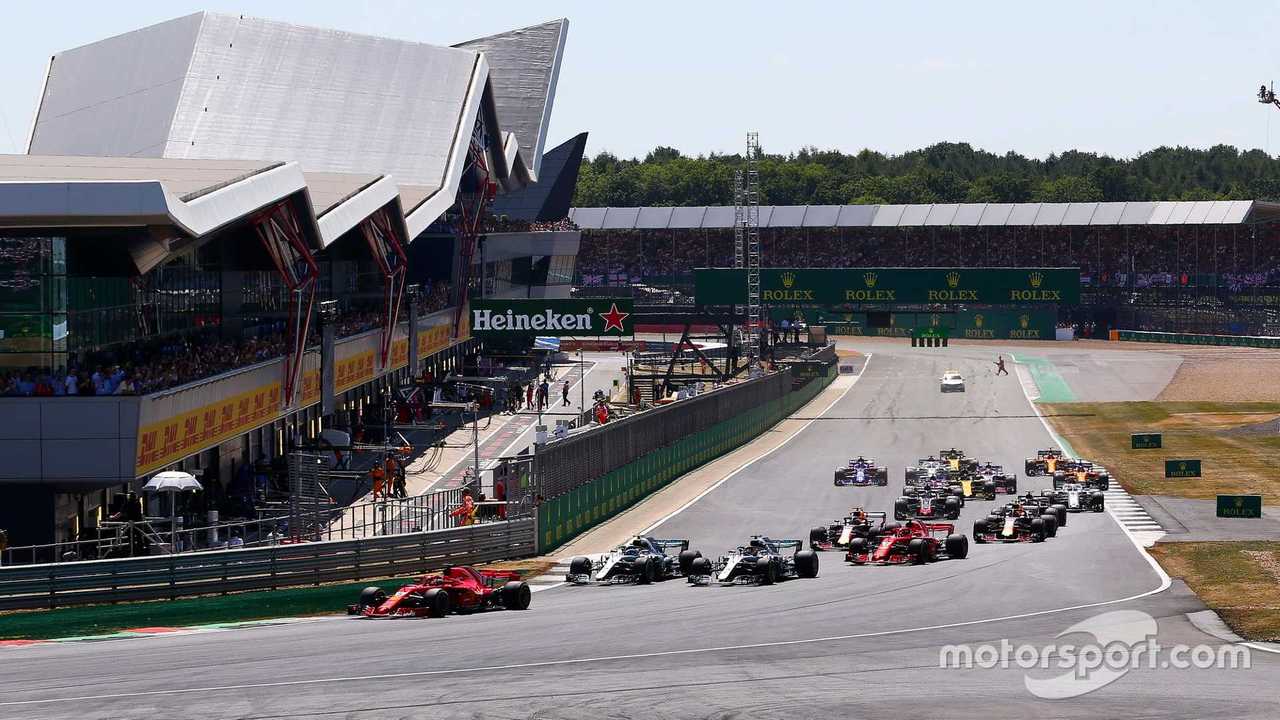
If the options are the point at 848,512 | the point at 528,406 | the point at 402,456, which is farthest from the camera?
the point at 528,406

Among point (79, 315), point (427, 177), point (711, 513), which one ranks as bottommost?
point (711, 513)

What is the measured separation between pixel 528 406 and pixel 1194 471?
3167 centimetres

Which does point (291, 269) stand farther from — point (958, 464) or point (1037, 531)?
point (958, 464)

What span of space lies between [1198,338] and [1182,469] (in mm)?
89474

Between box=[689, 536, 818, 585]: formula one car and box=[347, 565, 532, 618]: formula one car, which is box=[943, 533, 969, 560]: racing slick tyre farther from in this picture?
box=[347, 565, 532, 618]: formula one car

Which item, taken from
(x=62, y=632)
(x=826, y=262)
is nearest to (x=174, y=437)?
(x=62, y=632)

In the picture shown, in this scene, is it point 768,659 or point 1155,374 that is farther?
point 1155,374

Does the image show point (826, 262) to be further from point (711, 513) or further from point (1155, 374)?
point (711, 513)

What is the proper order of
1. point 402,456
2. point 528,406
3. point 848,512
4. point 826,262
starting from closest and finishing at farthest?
point 848,512, point 402,456, point 528,406, point 826,262

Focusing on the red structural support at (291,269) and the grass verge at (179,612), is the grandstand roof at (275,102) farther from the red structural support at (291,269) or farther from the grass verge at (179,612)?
the grass verge at (179,612)

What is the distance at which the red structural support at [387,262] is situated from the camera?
62438 millimetres

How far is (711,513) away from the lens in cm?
5134

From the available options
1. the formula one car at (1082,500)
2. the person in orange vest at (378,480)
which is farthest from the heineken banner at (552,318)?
the formula one car at (1082,500)

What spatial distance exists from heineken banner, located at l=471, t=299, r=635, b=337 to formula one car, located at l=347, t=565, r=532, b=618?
2942cm
